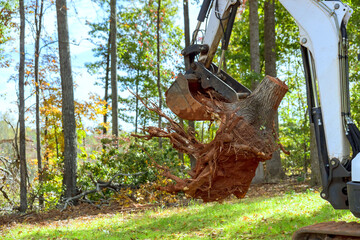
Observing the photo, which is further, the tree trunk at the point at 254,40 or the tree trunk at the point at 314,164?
the tree trunk at the point at 254,40

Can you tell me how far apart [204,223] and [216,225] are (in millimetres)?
374

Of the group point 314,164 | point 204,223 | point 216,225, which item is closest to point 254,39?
point 314,164

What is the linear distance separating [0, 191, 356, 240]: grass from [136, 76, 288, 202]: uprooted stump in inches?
85.9

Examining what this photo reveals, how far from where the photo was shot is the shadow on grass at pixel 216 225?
6.55 meters

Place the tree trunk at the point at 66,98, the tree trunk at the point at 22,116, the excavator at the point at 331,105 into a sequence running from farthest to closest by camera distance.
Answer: the tree trunk at the point at 66,98, the tree trunk at the point at 22,116, the excavator at the point at 331,105

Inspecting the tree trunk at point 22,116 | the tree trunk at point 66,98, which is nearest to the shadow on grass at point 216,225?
the tree trunk at point 22,116

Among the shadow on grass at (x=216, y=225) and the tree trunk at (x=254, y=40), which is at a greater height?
the tree trunk at (x=254, y=40)

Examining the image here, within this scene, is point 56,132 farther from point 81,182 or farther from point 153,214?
point 153,214

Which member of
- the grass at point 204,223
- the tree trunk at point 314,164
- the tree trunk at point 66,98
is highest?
the tree trunk at point 66,98

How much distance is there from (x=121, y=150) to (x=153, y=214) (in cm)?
497

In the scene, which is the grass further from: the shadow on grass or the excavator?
the excavator

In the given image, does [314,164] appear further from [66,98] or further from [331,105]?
[331,105]

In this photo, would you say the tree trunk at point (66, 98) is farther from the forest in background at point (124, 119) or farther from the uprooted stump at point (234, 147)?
the uprooted stump at point (234, 147)

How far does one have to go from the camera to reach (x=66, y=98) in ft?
37.2
